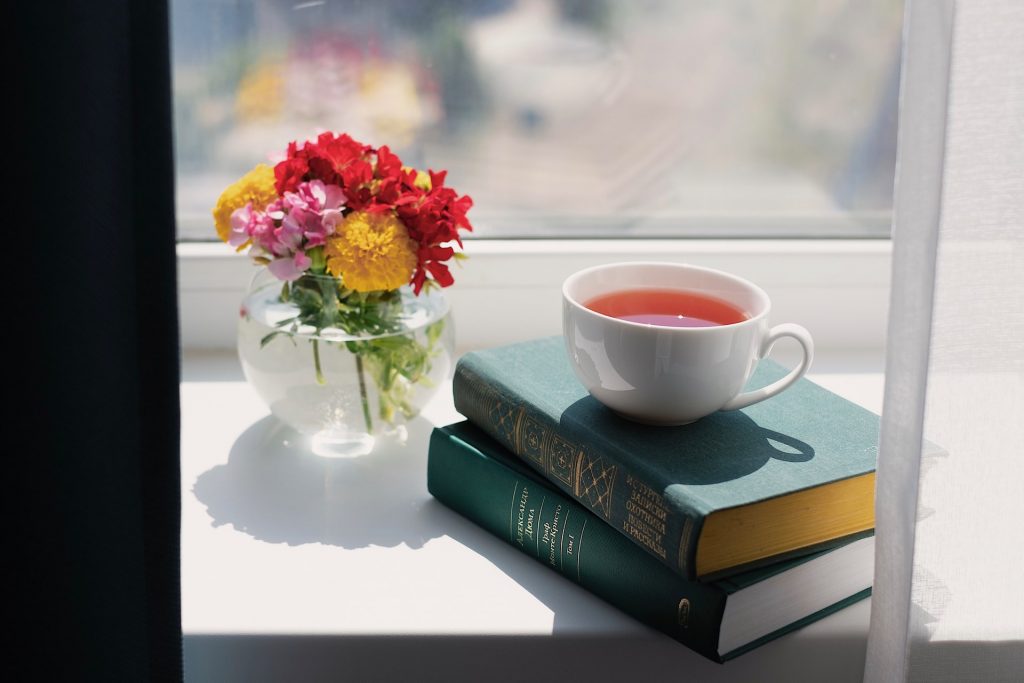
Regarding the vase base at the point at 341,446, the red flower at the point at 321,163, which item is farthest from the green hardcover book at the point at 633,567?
the red flower at the point at 321,163

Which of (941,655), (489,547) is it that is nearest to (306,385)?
(489,547)

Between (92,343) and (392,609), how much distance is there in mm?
252

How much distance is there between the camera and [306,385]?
82 centimetres

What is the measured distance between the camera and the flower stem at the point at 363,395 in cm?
81

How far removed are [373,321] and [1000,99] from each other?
1.54 feet

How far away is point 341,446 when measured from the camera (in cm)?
87

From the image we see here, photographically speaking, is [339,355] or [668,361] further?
[339,355]

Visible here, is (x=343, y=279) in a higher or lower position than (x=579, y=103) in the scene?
lower

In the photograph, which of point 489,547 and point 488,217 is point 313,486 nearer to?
point 489,547

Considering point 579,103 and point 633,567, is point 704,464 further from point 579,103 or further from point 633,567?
point 579,103

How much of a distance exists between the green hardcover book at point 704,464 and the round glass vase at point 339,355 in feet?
0.23

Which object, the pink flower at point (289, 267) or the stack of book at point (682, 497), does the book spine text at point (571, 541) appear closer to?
the stack of book at point (682, 497)

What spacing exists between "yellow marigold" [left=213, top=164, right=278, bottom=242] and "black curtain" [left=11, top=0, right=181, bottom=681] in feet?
0.73

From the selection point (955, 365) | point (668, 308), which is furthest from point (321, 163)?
point (955, 365)
